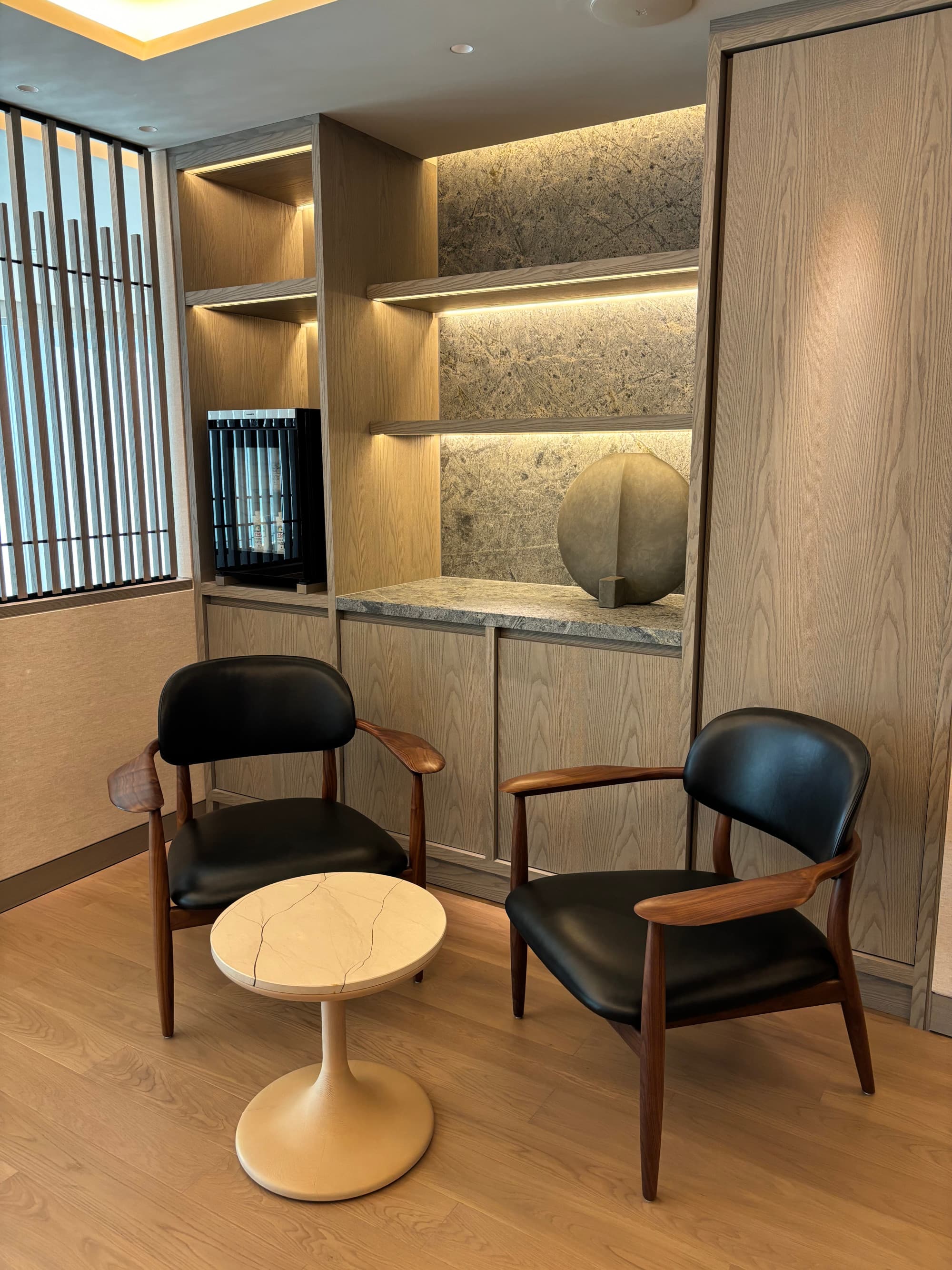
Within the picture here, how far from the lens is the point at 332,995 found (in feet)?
5.45

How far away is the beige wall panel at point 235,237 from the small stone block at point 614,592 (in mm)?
1720

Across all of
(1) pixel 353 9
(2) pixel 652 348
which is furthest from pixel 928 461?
(1) pixel 353 9

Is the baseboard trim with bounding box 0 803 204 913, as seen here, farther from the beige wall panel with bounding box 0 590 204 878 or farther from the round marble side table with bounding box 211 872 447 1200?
the round marble side table with bounding box 211 872 447 1200

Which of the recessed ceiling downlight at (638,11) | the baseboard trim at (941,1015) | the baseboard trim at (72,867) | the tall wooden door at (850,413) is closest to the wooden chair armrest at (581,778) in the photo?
the tall wooden door at (850,413)

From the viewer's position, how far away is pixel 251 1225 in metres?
1.73

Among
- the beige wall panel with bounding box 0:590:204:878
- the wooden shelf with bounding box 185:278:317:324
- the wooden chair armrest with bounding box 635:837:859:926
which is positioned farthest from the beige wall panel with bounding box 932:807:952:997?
the beige wall panel with bounding box 0:590:204:878

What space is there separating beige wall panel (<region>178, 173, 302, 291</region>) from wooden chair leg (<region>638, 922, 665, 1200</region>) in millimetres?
2675

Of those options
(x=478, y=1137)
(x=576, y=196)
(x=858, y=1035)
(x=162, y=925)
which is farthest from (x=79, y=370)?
(x=858, y=1035)

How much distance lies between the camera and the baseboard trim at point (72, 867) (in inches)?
115

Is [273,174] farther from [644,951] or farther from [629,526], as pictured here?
[644,951]

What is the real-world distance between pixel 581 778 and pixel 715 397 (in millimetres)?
1016

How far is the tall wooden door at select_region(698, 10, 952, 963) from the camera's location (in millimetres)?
2082

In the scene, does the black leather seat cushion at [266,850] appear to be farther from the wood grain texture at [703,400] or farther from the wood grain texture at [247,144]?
the wood grain texture at [247,144]

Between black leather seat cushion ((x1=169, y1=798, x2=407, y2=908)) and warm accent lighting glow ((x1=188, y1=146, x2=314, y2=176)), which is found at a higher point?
warm accent lighting glow ((x1=188, y1=146, x2=314, y2=176))
